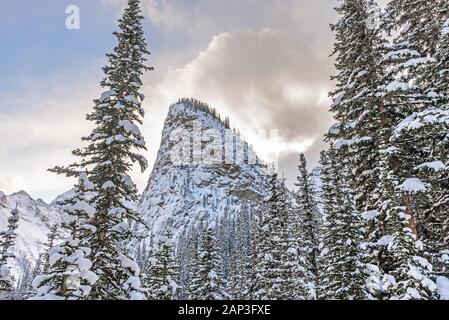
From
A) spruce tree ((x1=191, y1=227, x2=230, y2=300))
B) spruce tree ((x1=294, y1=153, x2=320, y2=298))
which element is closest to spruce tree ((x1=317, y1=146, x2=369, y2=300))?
spruce tree ((x1=294, y1=153, x2=320, y2=298))

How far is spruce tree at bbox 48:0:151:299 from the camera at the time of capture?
12.6 meters

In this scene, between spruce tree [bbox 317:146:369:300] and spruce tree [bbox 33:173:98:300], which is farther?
spruce tree [bbox 317:146:369:300]

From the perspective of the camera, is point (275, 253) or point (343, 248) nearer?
point (343, 248)

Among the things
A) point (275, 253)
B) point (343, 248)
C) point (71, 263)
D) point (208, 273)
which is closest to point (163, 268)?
point (208, 273)

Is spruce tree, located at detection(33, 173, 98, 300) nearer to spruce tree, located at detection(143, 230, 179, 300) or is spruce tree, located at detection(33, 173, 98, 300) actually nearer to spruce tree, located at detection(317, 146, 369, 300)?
spruce tree, located at detection(317, 146, 369, 300)

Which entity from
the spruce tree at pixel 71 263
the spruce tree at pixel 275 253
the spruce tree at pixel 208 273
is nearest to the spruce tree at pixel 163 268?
the spruce tree at pixel 208 273

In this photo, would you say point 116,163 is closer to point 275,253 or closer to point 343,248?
point 343,248

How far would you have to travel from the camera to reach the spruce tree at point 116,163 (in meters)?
12.6

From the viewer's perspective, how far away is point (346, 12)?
1705 centimetres

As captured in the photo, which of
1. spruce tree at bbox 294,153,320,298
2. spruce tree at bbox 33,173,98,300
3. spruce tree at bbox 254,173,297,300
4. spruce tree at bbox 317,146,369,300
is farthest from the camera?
spruce tree at bbox 294,153,320,298

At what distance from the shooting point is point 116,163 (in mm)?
13836

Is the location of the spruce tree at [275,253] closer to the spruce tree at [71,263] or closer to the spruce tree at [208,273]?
the spruce tree at [208,273]

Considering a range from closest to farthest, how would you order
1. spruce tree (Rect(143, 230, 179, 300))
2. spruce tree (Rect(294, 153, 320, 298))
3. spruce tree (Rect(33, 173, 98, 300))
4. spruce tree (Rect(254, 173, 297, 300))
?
1. spruce tree (Rect(33, 173, 98, 300))
2. spruce tree (Rect(143, 230, 179, 300))
3. spruce tree (Rect(254, 173, 297, 300))
4. spruce tree (Rect(294, 153, 320, 298))
